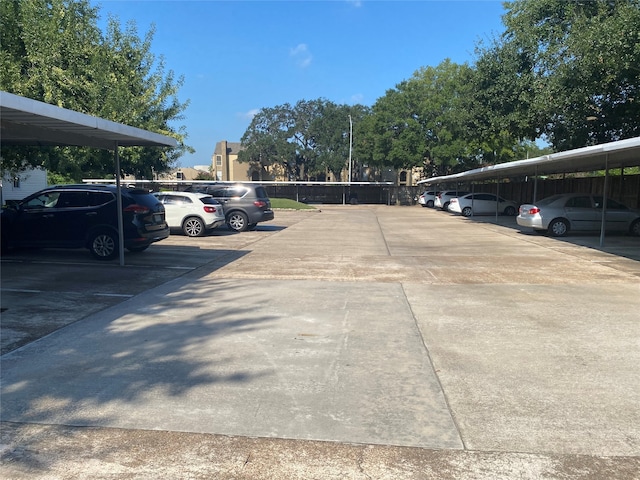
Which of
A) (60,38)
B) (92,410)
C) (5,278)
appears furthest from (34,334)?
(60,38)

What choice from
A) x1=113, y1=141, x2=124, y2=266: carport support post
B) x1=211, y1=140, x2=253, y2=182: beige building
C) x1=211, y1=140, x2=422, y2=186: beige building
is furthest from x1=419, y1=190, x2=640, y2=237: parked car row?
x1=211, y1=140, x2=253, y2=182: beige building

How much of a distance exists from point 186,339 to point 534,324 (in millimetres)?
4440

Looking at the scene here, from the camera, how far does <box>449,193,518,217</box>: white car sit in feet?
96.6

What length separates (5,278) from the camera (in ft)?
29.9

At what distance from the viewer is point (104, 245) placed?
11258 millimetres

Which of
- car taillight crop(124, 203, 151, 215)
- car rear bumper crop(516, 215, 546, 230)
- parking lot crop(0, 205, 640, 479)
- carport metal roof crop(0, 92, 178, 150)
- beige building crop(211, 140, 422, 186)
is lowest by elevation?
parking lot crop(0, 205, 640, 479)

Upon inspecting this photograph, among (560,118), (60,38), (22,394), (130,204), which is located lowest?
(22,394)

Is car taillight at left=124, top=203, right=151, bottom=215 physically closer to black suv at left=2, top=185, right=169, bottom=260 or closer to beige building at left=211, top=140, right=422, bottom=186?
black suv at left=2, top=185, right=169, bottom=260

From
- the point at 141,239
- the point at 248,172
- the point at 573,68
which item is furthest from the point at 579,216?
the point at 248,172

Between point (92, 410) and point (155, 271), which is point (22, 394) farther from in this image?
→ point (155, 271)

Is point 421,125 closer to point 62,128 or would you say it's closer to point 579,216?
point 579,216

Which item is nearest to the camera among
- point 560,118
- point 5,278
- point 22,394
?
point 22,394

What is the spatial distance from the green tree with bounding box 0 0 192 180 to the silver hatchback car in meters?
15.5

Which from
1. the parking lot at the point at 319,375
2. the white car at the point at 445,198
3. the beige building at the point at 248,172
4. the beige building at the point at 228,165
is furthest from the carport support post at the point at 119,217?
the beige building at the point at 228,165
